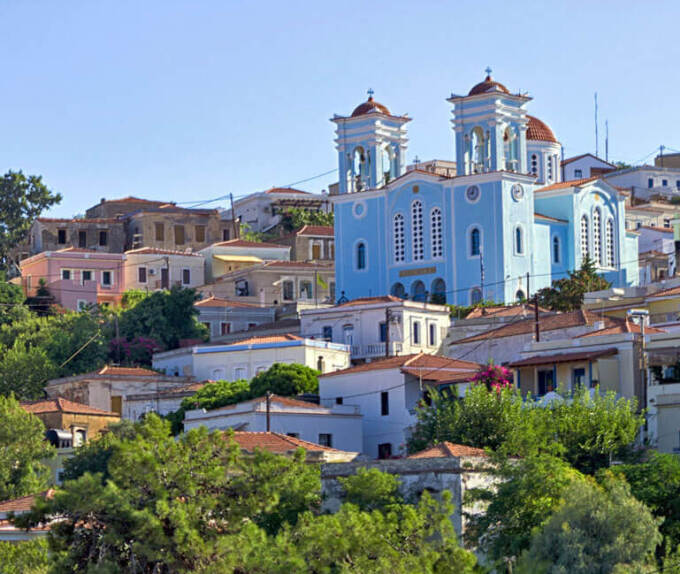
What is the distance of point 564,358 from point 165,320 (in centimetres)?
2986

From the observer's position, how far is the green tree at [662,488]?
40.5 meters

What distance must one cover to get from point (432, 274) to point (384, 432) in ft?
89.2

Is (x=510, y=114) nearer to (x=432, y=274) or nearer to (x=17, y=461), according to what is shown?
(x=432, y=274)

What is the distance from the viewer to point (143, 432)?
39.0 m

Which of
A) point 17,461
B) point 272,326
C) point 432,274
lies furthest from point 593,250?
point 17,461

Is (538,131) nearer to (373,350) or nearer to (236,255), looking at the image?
(236,255)

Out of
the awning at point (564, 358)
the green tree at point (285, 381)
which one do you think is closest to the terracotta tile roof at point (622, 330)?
the awning at point (564, 358)

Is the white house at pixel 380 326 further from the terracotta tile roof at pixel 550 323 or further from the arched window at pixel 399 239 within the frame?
the arched window at pixel 399 239

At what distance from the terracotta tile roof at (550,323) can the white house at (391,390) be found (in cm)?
294

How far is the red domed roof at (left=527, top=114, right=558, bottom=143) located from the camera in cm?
10381

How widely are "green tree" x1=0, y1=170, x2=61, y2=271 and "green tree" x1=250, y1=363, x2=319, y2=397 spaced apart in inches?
1688

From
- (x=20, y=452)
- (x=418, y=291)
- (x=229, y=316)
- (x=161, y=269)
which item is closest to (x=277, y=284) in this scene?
(x=229, y=316)

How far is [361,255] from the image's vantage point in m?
90.3

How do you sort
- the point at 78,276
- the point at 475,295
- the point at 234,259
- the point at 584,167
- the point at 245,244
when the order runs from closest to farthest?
the point at 475,295
the point at 78,276
the point at 234,259
the point at 245,244
the point at 584,167
